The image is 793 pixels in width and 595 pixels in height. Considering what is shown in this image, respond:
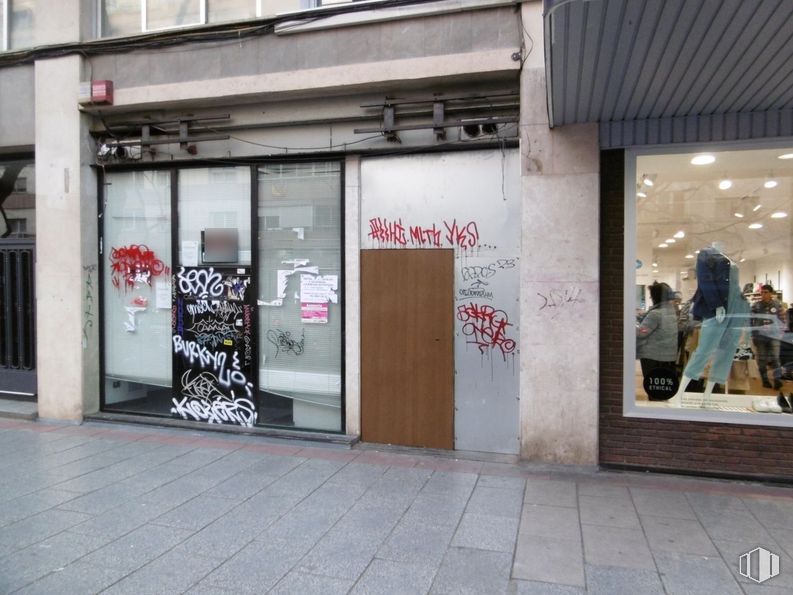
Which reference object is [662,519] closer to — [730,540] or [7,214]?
[730,540]

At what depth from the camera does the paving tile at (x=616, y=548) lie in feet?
13.3

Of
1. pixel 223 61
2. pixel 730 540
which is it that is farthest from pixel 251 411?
pixel 730 540

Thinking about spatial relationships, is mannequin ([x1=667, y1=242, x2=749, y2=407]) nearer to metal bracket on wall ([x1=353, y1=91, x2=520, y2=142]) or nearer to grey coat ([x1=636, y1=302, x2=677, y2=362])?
grey coat ([x1=636, y1=302, x2=677, y2=362])

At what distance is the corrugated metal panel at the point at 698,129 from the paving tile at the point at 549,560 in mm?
3798

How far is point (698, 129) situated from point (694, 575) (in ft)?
13.2

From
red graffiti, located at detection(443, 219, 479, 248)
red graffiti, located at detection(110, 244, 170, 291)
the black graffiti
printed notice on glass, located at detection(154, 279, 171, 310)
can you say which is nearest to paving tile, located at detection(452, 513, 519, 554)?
red graffiti, located at detection(443, 219, 479, 248)

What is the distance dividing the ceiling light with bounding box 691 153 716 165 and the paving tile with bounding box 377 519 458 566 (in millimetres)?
4324

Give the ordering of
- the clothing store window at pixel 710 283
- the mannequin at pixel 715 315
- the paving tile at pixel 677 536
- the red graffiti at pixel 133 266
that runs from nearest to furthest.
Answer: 1. the paving tile at pixel 677 536
2. the clothing store window at pixel 710 283
3. the mannequin at pixel 715 315
4. the red graffiti at pixel 133 266

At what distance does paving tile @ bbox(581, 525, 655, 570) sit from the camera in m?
4.04

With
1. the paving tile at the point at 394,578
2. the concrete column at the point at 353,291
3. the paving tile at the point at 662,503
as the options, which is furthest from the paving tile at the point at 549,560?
the concrete column at the point at 353,291

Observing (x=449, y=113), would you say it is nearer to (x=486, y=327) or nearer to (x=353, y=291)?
(x=353, y=291)

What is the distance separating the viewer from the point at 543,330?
19.8 feet

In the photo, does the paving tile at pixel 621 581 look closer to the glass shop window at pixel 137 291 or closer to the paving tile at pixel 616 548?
the paving tile at pixel 616 548

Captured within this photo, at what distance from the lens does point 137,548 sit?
166 inches
